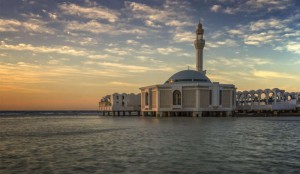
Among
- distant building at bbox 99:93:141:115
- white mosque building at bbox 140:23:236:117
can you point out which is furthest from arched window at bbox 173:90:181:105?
distant building at bbox 99:93:141:115

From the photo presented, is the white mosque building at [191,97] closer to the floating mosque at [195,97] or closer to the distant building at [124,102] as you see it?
the floating mosque at [195,97]

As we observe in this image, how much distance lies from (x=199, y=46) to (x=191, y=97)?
25.8m

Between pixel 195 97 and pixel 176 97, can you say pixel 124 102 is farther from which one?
pixel 195 97

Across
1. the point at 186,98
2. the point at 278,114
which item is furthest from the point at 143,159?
the point at 278,114

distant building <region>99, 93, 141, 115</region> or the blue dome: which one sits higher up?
the blue dome

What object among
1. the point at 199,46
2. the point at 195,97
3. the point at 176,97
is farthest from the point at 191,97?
the point at 199,46

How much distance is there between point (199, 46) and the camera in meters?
124

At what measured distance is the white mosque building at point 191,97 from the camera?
106625 mm

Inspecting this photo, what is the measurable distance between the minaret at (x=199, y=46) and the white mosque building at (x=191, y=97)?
9454mm

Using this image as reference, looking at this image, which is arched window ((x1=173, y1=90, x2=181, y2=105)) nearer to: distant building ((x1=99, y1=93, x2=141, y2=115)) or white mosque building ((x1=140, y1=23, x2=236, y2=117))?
white mosque building ((x1=140, y1=23, x2=236, y2=117))

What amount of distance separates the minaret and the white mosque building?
945 cm

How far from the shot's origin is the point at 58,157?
20.4 meters

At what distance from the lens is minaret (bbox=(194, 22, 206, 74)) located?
408 feet

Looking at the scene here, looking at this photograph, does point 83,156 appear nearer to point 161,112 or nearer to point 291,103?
point 161,112
